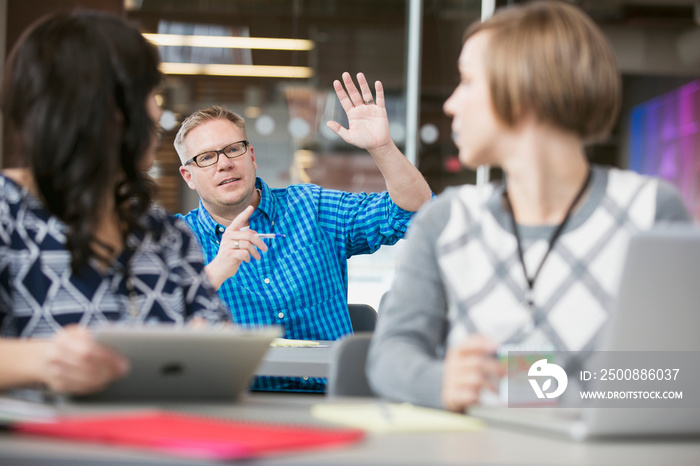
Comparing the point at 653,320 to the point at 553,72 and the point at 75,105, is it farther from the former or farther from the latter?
the point at 75,105

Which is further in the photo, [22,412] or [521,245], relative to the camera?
[521,245]

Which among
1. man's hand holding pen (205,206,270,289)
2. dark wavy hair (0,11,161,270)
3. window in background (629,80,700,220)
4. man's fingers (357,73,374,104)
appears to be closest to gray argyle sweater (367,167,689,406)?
dark wavy hair (0,11,161,270)

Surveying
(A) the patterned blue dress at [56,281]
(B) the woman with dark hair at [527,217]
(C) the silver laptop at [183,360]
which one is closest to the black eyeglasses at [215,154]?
(A) the patterned blue dress at [56,281]

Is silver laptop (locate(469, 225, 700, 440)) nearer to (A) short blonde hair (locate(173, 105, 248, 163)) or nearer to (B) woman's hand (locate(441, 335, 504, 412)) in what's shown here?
(B) woman's hand (locate(441, 335, 504, 412))

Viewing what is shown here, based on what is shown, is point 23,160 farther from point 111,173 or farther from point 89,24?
point 89,24

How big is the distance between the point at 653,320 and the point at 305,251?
2.10m

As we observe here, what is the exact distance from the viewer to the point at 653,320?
3.06 feet

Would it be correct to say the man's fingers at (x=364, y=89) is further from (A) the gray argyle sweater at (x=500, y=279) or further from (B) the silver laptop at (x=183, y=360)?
(B) the silver laptop at (x=183, y=360)

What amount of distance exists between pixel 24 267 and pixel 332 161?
15.4 feet

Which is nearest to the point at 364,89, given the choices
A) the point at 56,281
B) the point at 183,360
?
the point at 56,281

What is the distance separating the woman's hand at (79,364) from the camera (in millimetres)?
1036

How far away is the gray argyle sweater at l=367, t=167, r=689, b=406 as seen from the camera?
127cm

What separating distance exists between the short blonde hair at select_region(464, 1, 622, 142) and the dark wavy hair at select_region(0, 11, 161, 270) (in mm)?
589

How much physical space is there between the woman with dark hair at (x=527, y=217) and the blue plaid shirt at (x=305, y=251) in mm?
1547
